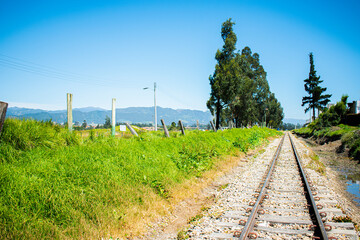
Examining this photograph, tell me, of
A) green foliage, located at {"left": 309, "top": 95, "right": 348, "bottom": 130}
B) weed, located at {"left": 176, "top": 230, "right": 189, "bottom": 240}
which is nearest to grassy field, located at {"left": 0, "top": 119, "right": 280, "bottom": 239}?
weed, located at {"left": 176, "top": 230, "right": 189, "bottom": 240}

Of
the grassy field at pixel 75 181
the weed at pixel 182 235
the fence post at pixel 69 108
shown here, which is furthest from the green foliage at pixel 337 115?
the fence post at pixel 69 108

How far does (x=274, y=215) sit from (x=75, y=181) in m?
4.35

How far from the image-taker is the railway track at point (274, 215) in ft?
13.6

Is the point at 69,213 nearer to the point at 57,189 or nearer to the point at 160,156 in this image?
the point at 57,189

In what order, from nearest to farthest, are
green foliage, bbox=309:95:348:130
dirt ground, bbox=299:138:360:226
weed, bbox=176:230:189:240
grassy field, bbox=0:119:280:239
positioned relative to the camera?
grassy field, bbox=0:119:280:239, weed, bbox=176:230:189:240, dirt ground, bbox=299:138:360:226, green foliage, bbox=309:95:348:130

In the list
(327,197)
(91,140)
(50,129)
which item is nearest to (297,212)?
(327,197)

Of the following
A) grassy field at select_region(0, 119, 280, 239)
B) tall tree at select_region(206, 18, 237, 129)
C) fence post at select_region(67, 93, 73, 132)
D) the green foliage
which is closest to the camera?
grassy field at select_region(0, 119, 280, 239)

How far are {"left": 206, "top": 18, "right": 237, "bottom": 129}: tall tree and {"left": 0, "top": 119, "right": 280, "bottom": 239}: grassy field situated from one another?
69.4 feet

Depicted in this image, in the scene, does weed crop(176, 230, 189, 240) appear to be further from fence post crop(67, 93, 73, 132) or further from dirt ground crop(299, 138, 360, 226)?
fence post crop(67, 93, 73, 132)

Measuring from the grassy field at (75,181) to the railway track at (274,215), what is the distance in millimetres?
1377

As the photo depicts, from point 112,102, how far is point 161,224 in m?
5.02

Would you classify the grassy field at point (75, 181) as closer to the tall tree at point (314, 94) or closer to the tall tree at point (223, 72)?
the tall tree at point (223, 72)

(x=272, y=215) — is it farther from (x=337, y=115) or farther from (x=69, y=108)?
(x=337, y=115)

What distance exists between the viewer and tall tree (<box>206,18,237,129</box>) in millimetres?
27641
